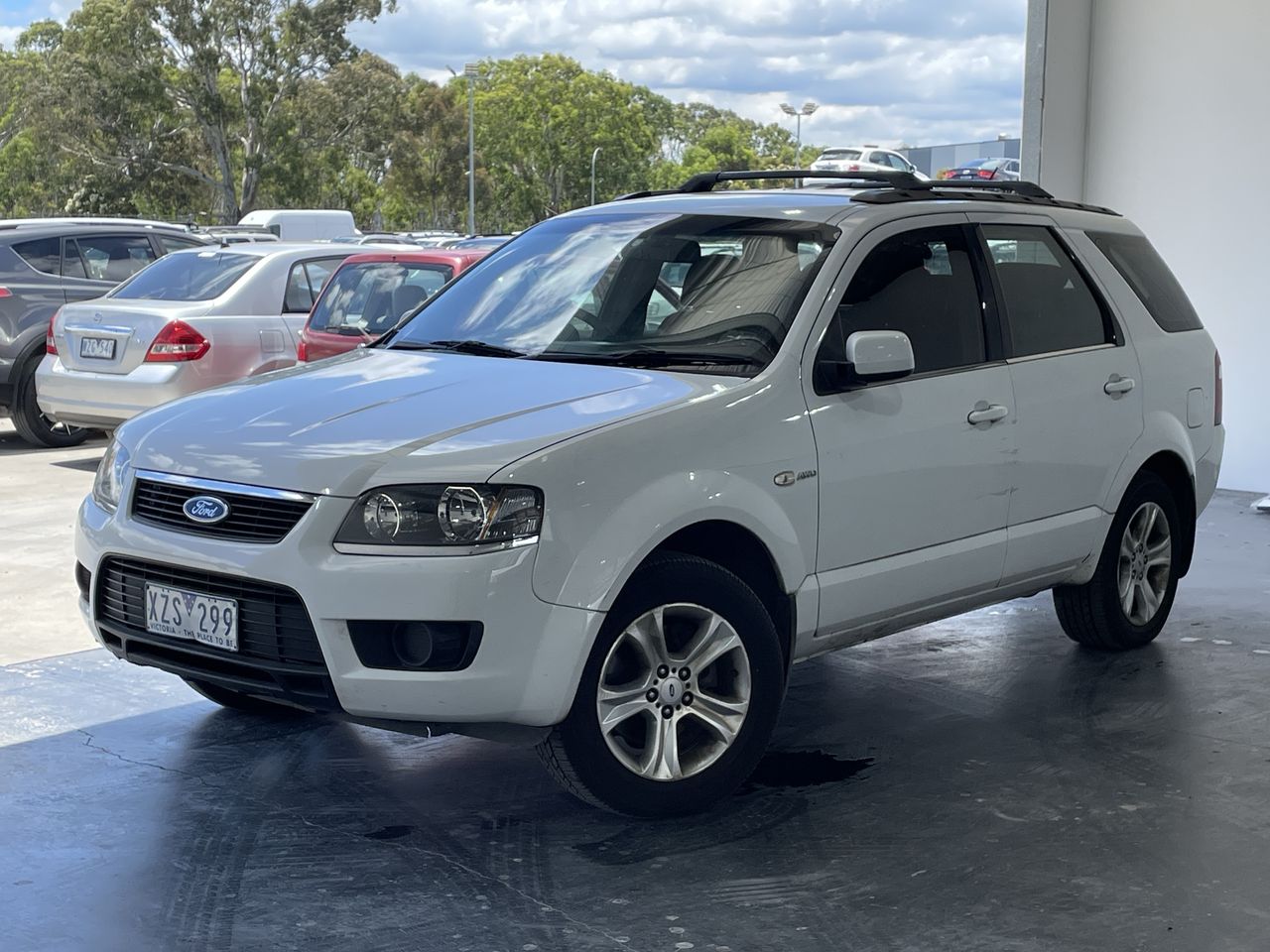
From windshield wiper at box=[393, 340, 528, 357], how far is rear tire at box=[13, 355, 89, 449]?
8.14 metres

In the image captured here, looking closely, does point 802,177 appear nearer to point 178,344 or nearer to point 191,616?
point 191,616

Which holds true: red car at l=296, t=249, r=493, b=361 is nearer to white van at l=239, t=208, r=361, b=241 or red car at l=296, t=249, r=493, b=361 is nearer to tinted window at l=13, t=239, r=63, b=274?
tinted window at l=13, t=239, r=63, b=274

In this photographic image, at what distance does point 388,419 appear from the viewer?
443 cm

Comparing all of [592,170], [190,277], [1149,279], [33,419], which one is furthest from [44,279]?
[592,170]

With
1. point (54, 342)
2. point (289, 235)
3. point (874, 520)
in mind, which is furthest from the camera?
point (289, 235)

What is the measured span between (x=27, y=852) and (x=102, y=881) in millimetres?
325

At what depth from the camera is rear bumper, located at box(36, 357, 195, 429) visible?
11.2 metres

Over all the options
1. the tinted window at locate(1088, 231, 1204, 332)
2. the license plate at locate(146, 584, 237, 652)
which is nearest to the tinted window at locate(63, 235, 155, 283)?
the tinted window at locate(1088, 231, 1204, 332)

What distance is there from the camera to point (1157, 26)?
11148mm

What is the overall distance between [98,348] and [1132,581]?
779 centimetres

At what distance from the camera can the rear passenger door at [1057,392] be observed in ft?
18.5

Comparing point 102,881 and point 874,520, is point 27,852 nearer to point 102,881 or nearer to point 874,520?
point 102,881

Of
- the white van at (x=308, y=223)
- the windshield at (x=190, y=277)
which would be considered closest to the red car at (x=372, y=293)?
the windshield at (x=190, y=277)

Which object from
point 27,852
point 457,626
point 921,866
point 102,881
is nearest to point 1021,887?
point 921,866
